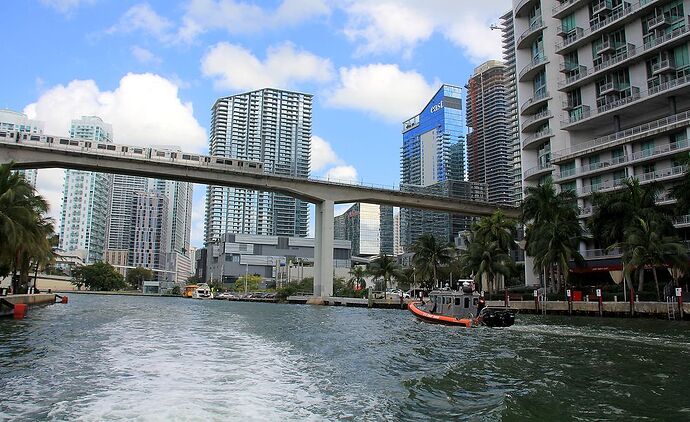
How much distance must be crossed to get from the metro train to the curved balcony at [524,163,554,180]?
129ft

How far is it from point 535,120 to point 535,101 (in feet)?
8.72

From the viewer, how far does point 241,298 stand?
11525 centimetres

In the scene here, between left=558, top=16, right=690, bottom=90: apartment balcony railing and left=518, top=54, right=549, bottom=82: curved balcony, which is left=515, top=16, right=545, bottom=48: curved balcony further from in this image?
left=558, top=16, right=690, bottom=90: apartment balcony railing

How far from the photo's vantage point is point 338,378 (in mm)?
16078

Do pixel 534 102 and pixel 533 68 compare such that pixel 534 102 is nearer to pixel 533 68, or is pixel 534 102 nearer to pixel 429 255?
pixel 533 68

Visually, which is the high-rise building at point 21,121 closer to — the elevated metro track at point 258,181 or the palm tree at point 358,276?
the palm tree at point 358,276

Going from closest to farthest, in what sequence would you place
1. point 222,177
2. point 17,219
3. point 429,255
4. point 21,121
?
point 17,219 < point 222,177 < point 429,255 < point 21,121

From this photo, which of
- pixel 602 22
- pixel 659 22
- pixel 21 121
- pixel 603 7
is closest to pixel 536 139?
pixel 602 22

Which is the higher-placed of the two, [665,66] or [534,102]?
[534,102]

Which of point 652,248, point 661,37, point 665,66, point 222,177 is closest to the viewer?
point 652,248

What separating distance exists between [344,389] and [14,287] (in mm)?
57216

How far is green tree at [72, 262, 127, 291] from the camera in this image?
500ft

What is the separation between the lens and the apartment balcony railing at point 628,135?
188 ft

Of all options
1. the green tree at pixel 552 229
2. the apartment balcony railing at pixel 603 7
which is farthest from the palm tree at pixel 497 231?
the apartment balcony railing at pixel 603 7
